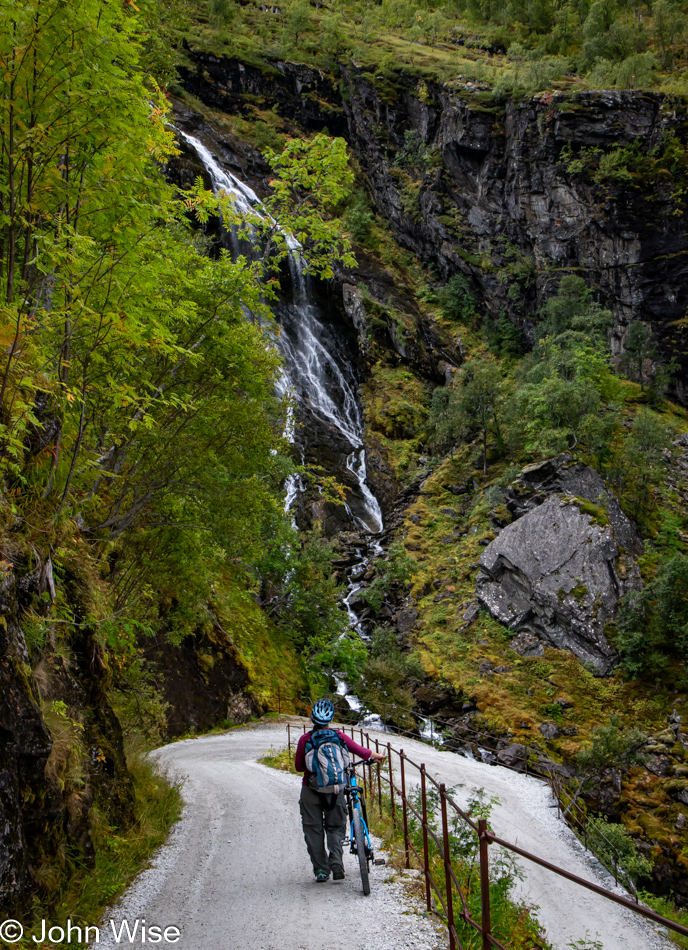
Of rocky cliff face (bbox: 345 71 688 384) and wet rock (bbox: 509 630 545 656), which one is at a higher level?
rocky cliff face (bbox: 345 71 688 384)

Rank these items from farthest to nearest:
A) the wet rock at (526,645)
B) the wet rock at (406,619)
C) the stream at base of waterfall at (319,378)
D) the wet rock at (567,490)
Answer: the stream at base of waterfall at (319,378) < the wet rock at (406,619) < the wet rock at (567,490) < the wet rock at (526,645)

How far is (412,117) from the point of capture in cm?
4906

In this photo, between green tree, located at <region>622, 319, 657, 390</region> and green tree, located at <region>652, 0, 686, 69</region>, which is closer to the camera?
green tree, located at <region>622, 319, 657, 390</region>

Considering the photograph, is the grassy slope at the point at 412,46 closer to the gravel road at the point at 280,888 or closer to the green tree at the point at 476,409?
the green tree at the point at 476,409

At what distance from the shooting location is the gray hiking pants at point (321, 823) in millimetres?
4590

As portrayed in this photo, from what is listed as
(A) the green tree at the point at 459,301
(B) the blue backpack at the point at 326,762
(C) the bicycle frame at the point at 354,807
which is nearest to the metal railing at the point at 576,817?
(C) the bicycle frame at the point at 354,807

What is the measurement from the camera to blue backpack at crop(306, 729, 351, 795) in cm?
451

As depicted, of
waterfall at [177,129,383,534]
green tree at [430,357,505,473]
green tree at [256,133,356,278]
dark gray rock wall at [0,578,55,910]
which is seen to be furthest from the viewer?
waterfall at [177,129,383,534]

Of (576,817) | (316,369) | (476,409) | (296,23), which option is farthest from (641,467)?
(296,23)

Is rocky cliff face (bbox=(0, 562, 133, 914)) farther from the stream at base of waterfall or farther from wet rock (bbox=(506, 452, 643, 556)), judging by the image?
the stream at base of waterfall

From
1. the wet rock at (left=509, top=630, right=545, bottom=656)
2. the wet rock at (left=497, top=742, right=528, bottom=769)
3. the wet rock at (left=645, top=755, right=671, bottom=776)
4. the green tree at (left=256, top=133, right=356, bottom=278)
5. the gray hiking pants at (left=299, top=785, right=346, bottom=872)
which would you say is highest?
the green tree at (left=256, top=133, right=356, bottom=278)

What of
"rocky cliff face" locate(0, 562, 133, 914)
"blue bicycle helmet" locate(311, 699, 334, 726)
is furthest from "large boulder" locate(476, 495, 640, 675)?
"rocky cliff face" locate(0, 562, 133, 914)

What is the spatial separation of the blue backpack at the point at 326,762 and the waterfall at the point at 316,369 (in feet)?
86.7

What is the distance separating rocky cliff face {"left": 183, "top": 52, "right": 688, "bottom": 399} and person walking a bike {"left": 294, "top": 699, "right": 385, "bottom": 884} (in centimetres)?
3868
